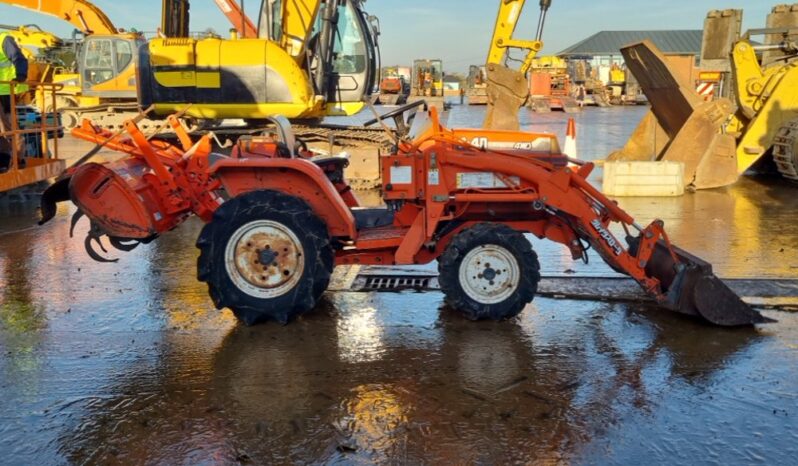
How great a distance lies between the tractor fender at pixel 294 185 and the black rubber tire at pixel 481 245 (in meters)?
0.77

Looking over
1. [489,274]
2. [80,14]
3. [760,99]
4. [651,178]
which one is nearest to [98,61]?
[80,14]

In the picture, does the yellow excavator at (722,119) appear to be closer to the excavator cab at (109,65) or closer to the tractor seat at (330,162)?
the tractor seat at (330,162)

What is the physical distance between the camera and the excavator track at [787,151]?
12.4 m

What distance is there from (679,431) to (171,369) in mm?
3044

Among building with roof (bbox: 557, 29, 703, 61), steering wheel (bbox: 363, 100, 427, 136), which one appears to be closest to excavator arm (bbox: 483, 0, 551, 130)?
steering wheel (bbox: 363, 100, 427, 136)

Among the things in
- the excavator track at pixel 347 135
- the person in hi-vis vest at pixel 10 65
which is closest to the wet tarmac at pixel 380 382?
the person in hi-vis vest at pixel 10 65

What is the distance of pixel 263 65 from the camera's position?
10.9 metres

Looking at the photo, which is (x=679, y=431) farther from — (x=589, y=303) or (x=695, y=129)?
(x=695, y=129)

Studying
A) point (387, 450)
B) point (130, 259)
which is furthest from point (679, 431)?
point (130, 259)

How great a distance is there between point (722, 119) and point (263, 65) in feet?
23.4

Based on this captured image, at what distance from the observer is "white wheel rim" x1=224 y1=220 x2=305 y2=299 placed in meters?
5.57

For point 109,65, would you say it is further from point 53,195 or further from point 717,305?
point 717,305

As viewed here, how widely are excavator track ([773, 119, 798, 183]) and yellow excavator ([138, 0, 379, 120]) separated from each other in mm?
7093

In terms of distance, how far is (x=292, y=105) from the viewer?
36.2 feet
